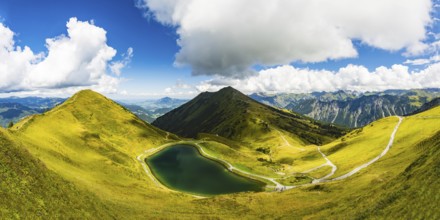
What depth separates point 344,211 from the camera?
5928 cm

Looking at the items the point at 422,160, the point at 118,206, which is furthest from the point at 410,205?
the point at 118,206

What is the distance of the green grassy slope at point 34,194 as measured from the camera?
4356cm

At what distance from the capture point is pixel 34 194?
49.1 meters

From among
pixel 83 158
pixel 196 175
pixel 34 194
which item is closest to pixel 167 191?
pixel 83 158

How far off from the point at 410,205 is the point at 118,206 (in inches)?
2398

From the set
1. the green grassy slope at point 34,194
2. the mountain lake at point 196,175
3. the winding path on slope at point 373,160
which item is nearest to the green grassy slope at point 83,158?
the green grassy slope at point 34,194

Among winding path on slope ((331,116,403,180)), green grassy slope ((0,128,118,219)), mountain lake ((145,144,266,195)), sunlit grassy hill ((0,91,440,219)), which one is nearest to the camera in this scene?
green grassy slope ((0,128,118,219))

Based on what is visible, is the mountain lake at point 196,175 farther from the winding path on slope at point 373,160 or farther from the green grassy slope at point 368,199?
the green grassy slope at point 368,199

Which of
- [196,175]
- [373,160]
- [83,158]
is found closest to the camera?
[83,158]

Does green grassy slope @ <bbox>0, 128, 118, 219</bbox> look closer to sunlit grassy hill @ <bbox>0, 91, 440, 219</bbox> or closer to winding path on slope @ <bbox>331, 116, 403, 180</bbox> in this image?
sunlit grassy hill @ <bbox>0, 91, 440, 219</bbox>

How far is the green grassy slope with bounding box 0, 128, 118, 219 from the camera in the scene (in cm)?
4356

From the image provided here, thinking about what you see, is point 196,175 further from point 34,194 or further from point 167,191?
point 34,194

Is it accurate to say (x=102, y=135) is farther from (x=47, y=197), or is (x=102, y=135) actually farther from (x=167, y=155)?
(x=47, y=197)

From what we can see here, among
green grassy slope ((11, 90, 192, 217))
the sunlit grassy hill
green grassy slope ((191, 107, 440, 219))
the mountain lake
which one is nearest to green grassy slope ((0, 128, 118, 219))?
the sunlit grassy hill
